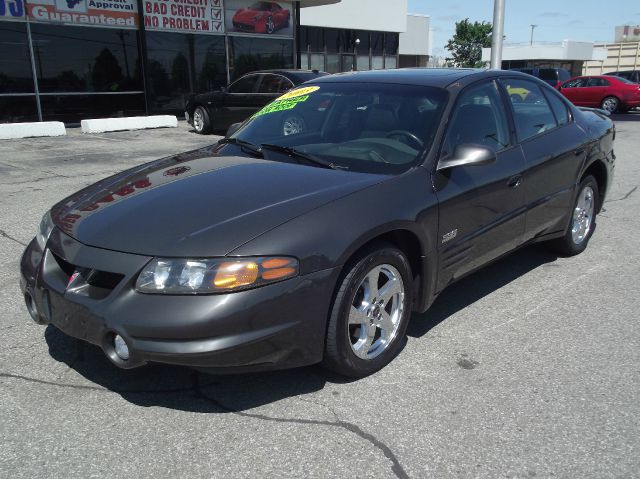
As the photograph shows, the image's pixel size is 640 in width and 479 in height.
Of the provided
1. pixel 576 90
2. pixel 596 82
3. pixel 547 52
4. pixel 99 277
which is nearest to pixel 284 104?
pixel 99 277

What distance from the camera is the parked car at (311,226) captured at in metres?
2.63

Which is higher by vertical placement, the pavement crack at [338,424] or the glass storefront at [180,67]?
the glass storefront at [180,67]

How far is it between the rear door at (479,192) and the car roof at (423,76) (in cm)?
11

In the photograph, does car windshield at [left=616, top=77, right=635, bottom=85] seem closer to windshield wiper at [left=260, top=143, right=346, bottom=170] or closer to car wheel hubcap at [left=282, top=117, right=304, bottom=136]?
car wheel hubcap at [left=282, top=117, right=304, bottom=136]

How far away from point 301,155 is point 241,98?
34.3ft

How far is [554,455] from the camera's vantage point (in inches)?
102

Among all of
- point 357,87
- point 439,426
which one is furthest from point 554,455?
point 357,87

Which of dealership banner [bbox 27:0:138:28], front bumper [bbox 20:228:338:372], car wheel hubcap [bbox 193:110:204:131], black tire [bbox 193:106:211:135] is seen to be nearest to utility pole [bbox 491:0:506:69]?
black tire [bbox 193:106:211:135]

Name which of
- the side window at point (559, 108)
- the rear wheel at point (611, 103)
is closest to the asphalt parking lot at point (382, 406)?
the side window at point (559, 108)

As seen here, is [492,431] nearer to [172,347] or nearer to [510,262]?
[172,347]

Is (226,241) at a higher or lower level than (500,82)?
lower

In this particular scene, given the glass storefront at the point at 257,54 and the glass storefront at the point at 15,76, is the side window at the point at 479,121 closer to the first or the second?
the glass storefront at the point at 15,76

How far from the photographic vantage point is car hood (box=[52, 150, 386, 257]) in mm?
2750

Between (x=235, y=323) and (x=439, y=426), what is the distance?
1.07 m
